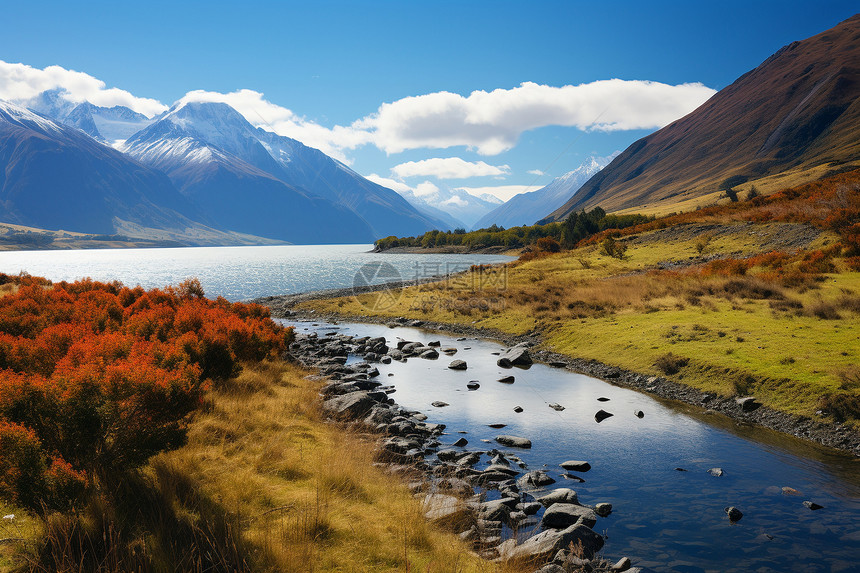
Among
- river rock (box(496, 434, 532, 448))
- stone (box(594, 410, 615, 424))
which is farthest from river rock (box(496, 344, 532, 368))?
river rock (box(496, 434, 532, 448))

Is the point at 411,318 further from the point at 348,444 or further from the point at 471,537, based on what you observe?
the point at 471,537

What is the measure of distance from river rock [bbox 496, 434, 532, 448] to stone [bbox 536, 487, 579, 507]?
4.00 m

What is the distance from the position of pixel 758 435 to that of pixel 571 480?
29.7 ft

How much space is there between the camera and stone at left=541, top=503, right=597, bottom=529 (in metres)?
10.9

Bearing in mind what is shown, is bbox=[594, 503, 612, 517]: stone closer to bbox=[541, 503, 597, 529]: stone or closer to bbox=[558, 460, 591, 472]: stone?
bbox=[541, 503, 597, 529]: stone

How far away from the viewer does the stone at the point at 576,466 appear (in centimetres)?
1426

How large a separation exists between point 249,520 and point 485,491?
6757 mm

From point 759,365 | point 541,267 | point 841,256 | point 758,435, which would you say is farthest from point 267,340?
point 541,267

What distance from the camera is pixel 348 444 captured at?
46.2 feet

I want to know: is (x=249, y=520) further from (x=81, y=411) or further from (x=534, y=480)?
(x=534, y=480)

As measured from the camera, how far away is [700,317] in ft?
96.5

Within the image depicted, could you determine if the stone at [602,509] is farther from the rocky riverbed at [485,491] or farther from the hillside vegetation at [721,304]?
Answer: the hillside vegetation at [721,304]

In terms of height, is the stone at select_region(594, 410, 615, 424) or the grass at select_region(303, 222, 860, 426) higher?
the grass at select_region(303, 222, 860, 426)

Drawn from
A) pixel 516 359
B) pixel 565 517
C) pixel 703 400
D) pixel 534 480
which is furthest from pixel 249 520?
pixel 516 359
